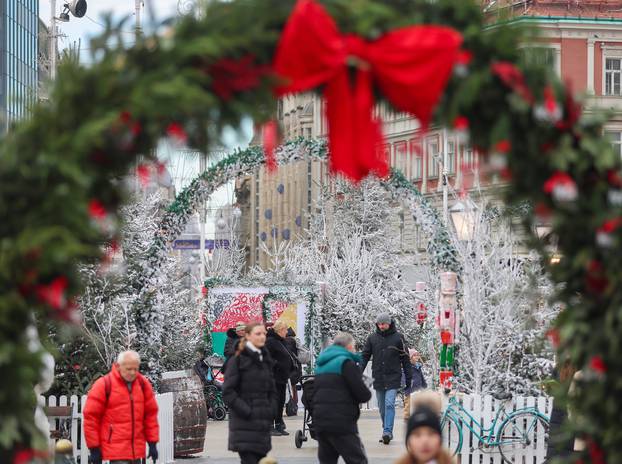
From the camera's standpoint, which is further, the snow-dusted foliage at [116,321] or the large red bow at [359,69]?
the snow-dusted foliage at [116,321]

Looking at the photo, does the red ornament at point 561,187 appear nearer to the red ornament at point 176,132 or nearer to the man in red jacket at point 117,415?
the red ornament at point 176,132

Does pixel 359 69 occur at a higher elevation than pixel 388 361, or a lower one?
higher

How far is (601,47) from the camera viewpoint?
5425 cm

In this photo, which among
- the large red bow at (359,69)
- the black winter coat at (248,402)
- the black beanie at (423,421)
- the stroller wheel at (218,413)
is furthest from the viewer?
the stroller wheel at (218,413)

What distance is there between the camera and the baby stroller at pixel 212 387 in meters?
27.4

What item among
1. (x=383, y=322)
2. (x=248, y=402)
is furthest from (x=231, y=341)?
(x=248, y=402)

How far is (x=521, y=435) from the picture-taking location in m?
17.9

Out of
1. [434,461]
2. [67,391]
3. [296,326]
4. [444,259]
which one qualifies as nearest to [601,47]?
[296,326]

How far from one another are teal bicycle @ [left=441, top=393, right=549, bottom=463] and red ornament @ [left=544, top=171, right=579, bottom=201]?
451 inches

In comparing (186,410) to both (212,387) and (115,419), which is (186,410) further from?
(212,387)

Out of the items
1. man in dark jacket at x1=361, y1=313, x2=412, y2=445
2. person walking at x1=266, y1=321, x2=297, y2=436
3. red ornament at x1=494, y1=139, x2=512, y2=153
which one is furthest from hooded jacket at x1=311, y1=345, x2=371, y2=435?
person walking at x1=266, y1=321, x2=297, y2=436

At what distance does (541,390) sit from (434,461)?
436 inches

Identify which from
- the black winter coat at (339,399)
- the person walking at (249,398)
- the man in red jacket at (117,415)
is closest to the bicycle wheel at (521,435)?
the black winter coat at (339,399)

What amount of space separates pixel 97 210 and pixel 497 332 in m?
14.1
